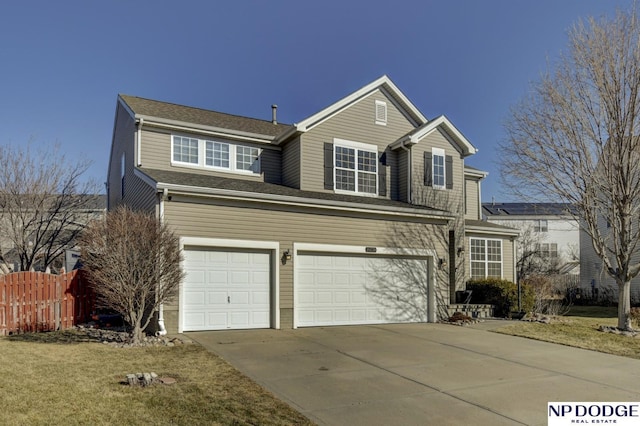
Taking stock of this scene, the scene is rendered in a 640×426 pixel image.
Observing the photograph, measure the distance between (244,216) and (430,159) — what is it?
8.54 m

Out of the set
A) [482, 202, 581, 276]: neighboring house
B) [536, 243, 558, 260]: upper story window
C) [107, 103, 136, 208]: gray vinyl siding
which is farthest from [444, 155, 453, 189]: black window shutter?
[536, 243, 558, 260]: upper story window

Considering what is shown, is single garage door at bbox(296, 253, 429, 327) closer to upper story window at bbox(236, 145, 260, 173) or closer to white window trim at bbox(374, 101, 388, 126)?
upper story window at bbox(236, 145, 260, 173)

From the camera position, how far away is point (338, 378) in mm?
7422

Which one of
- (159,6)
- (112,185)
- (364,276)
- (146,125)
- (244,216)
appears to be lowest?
(364,276)

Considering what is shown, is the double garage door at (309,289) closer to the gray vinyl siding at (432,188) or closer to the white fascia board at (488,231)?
the gray vinyl siding at (432,188)

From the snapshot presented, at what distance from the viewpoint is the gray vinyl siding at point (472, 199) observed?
72.3ft

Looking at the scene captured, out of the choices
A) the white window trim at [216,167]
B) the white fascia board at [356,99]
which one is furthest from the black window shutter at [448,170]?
A: the white window trim at [216,167]

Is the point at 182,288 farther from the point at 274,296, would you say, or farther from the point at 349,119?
the point at 349,119

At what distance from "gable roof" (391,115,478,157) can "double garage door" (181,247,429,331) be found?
182 inches

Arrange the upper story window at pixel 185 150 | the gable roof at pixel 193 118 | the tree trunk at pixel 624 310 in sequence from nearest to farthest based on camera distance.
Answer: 1. the tree trunk at pixel 624 310
2. the gable roof at pixel 193 118
3. the upper story window at pixel 185 150

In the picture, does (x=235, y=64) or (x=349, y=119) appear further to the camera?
(x=235, y=64)

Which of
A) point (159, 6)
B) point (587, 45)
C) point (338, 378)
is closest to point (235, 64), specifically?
point (159, 6)

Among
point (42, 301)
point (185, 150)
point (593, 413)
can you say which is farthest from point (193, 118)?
point (593, 413)

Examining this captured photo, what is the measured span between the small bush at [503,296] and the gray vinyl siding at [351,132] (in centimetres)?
534
